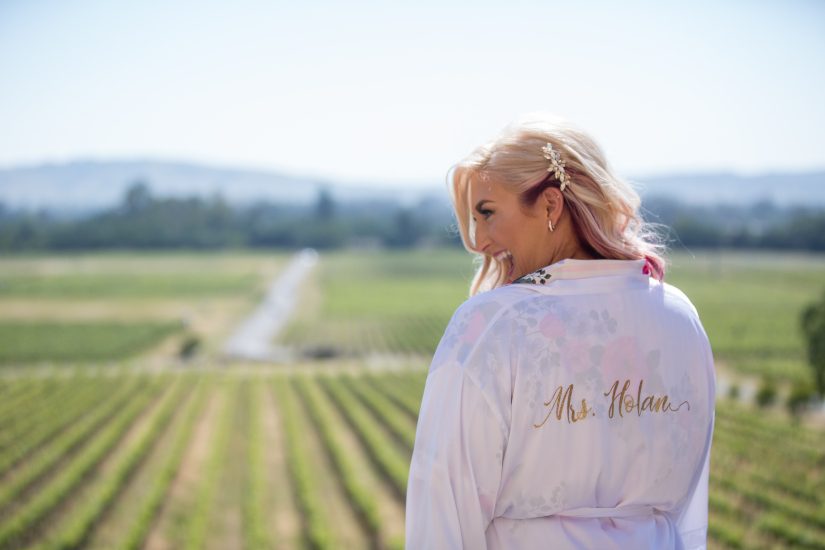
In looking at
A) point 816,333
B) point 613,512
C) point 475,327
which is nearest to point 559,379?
point 475,327

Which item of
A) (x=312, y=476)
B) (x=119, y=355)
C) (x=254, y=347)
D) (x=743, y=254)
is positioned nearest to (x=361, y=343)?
(x=254, y=347)

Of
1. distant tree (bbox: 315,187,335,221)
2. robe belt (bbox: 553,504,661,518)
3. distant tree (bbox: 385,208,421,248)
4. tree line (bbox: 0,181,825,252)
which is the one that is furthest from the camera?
distant tree (bbox: 315,187,335,221)

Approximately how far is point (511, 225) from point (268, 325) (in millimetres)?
49321

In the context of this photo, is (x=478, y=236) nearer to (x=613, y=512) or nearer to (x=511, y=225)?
(x=511, y=225)

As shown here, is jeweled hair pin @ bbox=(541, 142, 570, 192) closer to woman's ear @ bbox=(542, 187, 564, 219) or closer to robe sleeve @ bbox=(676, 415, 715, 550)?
woman's ear @ bbox=(542, 187, 564, 219)

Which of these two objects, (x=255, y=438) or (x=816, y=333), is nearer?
(x=816, y=333)

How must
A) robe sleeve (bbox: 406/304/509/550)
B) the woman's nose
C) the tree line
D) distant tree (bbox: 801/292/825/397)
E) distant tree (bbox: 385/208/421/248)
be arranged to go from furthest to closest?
distant tree (bbox: 385/208/421/248) < the tree line < distant tree (bbox: 801/292/825/397) < the woman's nose < robe sleeve (bbox: 406/304/509/550)

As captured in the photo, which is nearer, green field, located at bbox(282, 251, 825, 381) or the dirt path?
green field, located at bbox(282, 251, 825, 381)

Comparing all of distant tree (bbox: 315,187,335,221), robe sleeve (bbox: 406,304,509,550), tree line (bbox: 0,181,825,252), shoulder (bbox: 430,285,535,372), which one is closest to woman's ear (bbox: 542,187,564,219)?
shoulder (bbox: 430,285,535,372)

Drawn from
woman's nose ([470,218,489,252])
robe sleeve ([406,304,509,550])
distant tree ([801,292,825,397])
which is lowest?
distant tree ([801,292,825,397])

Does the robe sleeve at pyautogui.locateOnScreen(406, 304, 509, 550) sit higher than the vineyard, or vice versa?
the robe sleeve at pyautogui.locateOnScreen(406, 304, 509, 550)

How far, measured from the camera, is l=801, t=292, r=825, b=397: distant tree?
17.1 meters

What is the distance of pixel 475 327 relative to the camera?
1.52 meters

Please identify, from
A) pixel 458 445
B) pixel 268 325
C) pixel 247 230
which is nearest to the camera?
pixel 458 445
